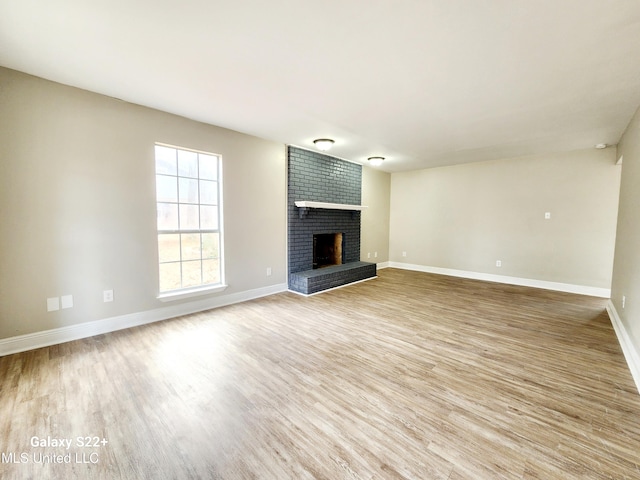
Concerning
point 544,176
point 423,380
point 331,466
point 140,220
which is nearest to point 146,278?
point 140,220

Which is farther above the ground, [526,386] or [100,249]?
[100,249]

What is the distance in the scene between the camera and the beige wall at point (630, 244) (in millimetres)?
2447

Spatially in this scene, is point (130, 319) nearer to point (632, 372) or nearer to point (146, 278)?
point (146, 278)

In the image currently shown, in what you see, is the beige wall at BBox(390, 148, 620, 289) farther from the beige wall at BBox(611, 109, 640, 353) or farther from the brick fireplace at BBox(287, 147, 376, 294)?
the brick fireplace at BBox(287, 147, 376, 294)

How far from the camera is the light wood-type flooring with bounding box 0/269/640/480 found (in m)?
1.36

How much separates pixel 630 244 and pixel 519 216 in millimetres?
2554

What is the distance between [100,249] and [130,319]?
0.86m

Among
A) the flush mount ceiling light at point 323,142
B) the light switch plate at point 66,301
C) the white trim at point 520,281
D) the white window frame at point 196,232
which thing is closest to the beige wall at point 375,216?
the white trim at point 520,281

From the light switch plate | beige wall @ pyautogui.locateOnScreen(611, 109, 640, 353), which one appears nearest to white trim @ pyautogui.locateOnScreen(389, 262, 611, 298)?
beige wall @ pyautogui.locateOnScreen(611, 109, 640, 353)

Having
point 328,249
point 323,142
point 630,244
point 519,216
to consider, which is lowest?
point 328,249

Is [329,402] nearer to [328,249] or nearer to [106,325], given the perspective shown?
[106,325]

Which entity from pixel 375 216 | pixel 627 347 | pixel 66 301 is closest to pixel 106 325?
pixel 66 301

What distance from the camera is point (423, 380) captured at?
6.86ft

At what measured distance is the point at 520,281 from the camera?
5230mm
